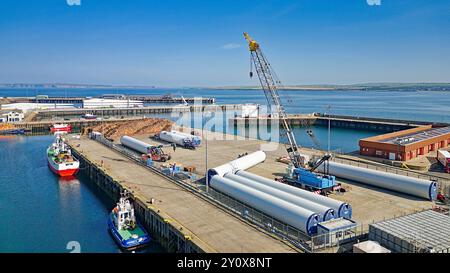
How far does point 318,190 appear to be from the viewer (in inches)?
1444

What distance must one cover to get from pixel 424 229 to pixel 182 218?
58.4 feet

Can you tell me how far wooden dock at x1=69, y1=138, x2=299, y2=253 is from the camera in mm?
24969

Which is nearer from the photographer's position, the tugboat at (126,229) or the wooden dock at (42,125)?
the tugboat at (126,229)

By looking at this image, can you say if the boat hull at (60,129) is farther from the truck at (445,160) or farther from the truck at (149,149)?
the truck at (445,160)

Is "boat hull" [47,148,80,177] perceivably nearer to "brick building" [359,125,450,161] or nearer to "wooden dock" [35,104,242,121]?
"brick building" [359,125,450,161]

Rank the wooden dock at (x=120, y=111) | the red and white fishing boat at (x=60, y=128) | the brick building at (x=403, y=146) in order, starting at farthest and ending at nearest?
the wooden dock at (x=120, y=111) → the red and white fishing boat at (x=60, y=128) → the brick building at (x=403, y=146)

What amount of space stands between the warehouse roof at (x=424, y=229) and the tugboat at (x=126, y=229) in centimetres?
1907

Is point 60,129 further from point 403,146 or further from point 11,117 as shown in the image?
point 403,146

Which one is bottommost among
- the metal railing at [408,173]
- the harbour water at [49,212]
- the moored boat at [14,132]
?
the harbour water at [49,212]

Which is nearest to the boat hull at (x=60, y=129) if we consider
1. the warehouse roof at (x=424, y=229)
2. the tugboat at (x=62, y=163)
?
the tugboat at (x=62, y=163)

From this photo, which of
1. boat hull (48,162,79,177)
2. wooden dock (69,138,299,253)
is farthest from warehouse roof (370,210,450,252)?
boat hull (48,162,79,177)

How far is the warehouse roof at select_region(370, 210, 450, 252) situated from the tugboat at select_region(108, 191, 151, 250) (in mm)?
19070

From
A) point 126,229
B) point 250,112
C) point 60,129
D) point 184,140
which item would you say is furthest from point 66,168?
point 250,112

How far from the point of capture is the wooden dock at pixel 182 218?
25.0 meters
